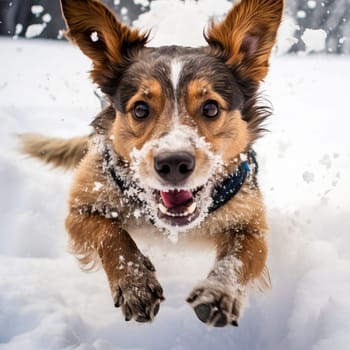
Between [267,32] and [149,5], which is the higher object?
[267,32]

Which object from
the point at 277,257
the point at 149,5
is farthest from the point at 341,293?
the point at 149,5

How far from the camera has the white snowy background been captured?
8.06 feet

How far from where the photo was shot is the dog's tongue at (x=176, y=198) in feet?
8.25

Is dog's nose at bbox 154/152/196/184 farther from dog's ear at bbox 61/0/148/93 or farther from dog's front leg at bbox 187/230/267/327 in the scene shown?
dog's ear at bbox 61/0/148/93

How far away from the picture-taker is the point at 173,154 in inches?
88.4

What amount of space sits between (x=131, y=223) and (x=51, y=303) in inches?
23.7

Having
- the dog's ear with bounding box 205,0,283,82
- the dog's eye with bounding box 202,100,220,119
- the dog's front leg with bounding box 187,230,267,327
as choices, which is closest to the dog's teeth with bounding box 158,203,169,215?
the dog's front leg with bounding box 187,230,267,327

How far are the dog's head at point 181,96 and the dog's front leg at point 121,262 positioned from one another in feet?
0.70

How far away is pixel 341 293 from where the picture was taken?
2.54m

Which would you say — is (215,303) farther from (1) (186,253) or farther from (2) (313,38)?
(2) (313,38)

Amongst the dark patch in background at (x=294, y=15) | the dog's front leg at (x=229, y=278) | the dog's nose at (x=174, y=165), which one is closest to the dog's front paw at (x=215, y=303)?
the dog's front leg at (x=229, y=278)

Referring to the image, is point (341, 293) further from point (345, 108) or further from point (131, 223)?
point (345, 108)

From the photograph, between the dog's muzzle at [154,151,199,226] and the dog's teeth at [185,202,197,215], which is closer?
the dog's muzzle at [154,151,199,226]

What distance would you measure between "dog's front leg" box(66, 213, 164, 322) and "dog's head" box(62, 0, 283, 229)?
0.21 m
